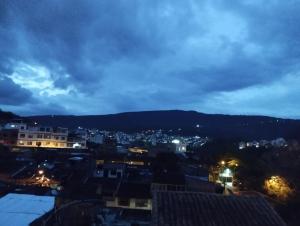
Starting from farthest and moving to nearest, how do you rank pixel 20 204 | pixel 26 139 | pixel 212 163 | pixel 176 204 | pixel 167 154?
pixel 26 139, pixel 167 154, pixel 212 163, pixel 20 204, pixel 176 204

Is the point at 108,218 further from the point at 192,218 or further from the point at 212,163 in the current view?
the point at 212,163

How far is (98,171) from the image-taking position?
35.7 m

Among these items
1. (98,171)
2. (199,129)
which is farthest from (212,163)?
(199,129)

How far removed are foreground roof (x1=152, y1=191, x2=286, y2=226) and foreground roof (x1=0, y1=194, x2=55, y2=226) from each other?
→ 8606 mm

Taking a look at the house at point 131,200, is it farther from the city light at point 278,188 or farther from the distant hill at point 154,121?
the distant hill at point 154,121

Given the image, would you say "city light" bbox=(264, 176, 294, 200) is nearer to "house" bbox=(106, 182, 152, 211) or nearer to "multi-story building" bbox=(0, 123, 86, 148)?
"house" bbox=(106, 182, 152, 211)

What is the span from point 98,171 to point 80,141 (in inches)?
1192

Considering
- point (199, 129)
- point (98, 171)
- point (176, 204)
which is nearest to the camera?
point (176, 204)

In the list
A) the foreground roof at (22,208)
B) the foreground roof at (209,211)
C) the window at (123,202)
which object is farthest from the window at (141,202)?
the foreground roof at (209,211)

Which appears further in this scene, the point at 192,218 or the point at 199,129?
the point at 199,129

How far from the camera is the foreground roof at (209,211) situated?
734cm

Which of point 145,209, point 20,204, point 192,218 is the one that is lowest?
point 145,209

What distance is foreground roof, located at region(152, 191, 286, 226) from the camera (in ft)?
24.1

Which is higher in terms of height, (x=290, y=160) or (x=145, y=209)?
(x=290, y=160)
